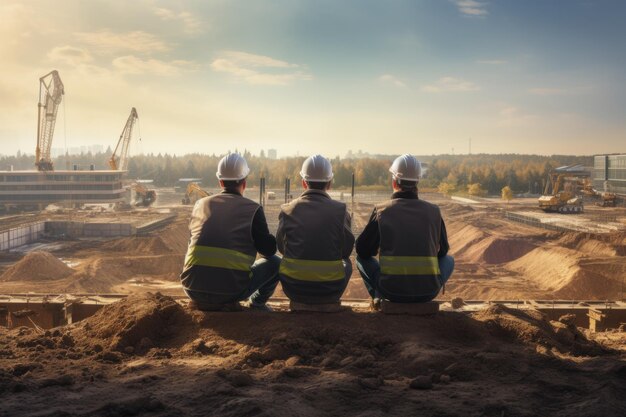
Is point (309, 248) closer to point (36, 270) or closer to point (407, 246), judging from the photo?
point (407, 246)

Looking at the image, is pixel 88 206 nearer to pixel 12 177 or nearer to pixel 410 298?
pixel 12 177

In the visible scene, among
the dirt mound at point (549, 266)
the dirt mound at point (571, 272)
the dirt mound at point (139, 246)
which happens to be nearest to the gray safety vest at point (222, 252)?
the dirt mound at point (571, 272)

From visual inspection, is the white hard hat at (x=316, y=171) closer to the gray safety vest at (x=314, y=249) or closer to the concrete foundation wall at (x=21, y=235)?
the gray safety vest at (x=314, y=249)

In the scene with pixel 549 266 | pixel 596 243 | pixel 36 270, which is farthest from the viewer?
pixel 596 243

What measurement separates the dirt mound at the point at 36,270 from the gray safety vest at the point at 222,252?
19.3m

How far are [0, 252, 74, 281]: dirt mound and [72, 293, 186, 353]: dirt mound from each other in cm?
1867

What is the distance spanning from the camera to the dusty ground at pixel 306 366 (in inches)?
111

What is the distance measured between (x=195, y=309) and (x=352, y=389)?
1952mm

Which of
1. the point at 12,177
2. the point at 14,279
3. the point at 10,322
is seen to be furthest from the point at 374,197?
the point at 10,322

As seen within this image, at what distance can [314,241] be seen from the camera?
435cm

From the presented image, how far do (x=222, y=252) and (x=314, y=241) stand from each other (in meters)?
0.74

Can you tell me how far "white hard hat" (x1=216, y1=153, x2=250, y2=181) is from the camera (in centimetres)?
466

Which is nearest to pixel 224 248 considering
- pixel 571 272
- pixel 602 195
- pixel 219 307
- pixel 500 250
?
pixel 219 307

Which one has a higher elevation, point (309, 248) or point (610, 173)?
point (610, 173)
